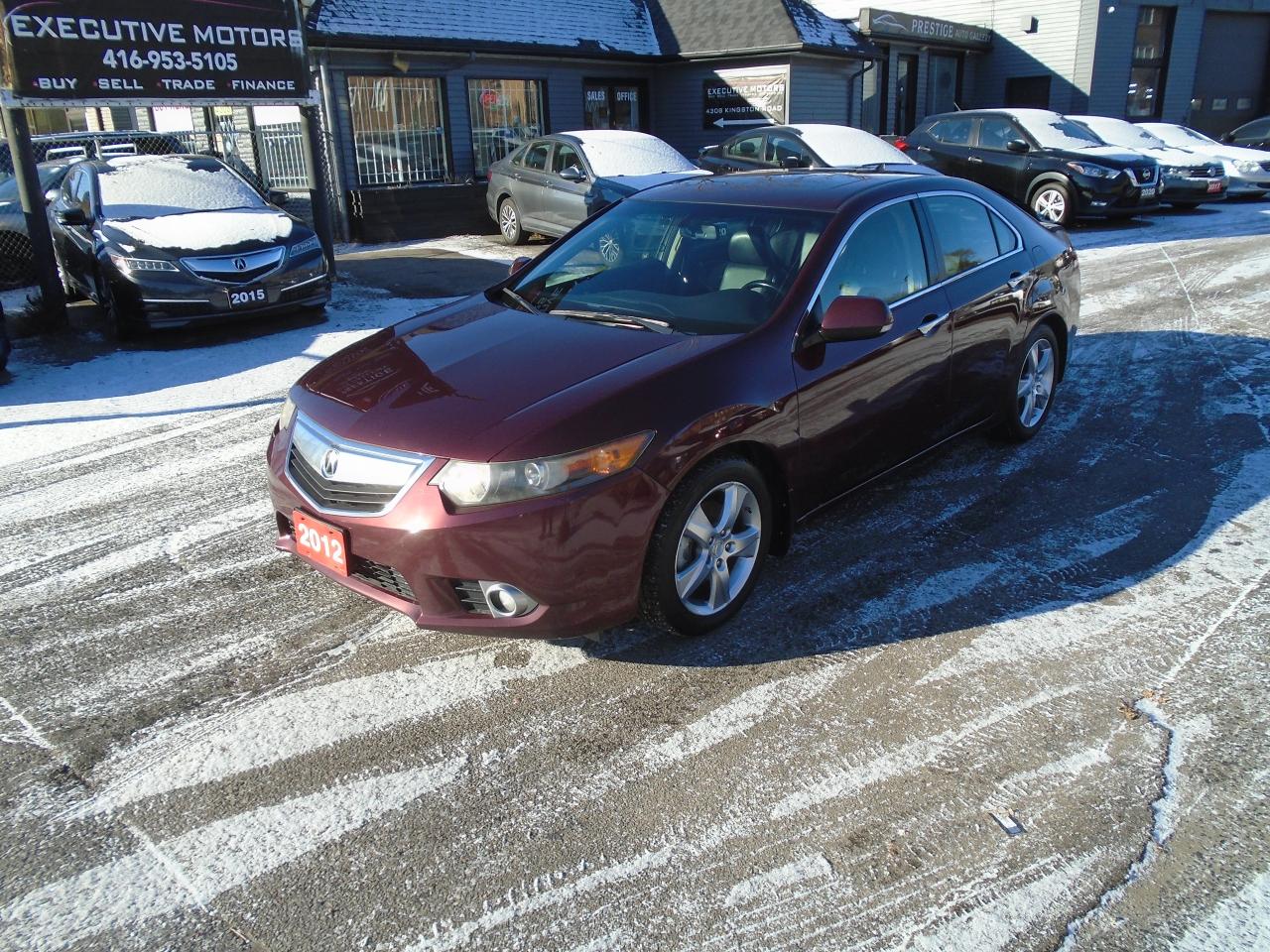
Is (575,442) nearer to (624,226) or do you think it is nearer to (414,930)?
(414,930)

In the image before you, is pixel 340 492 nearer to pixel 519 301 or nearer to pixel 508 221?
pixel 519 301

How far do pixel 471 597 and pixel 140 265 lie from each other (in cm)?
662

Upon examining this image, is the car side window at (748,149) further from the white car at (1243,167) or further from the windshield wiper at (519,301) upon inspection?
the windshield wiper at (519,301)

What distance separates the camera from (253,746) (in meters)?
3.11

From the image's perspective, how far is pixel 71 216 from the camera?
8.78 meters

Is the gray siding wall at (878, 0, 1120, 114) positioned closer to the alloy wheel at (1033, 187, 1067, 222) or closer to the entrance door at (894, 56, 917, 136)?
the entrance door at (894, 56, 917, 136)

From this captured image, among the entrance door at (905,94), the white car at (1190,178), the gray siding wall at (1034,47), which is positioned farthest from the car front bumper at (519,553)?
the gray siding wall at (1034,47)

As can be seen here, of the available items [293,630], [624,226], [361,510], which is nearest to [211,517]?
[293,630]

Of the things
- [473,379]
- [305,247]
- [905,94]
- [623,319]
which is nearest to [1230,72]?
[905,94]

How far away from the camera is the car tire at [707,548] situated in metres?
3.40

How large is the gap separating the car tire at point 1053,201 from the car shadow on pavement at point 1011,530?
935 cm

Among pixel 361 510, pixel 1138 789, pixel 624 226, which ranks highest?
pixel 624 226

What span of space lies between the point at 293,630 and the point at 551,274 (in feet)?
6.81

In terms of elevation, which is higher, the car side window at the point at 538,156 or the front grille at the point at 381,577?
the car side window at the point at 538,156
